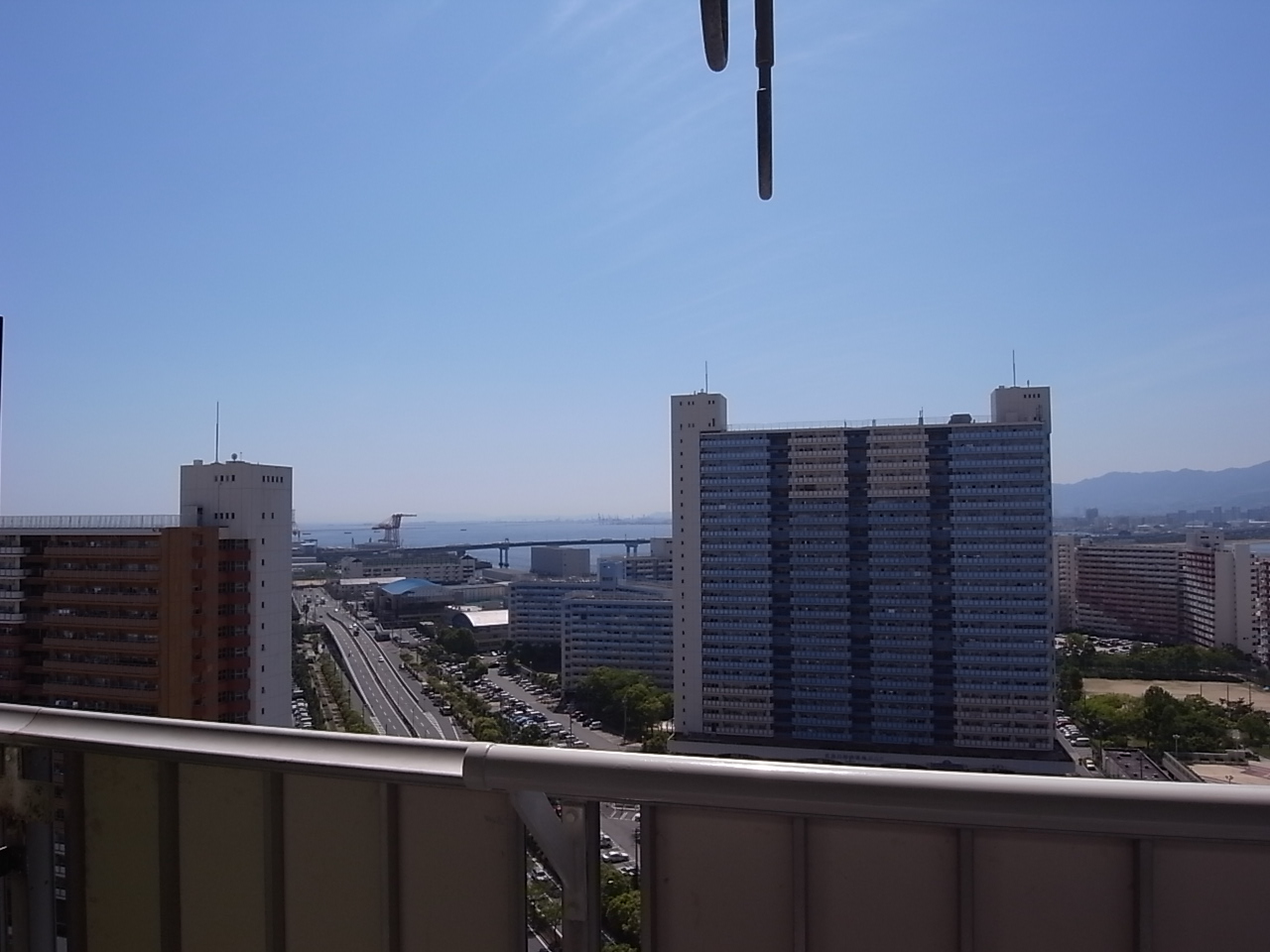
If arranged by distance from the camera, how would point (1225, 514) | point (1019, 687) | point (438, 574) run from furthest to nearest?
1. point (1225, 514)
2. point (438, 574)
3. point (1019, 687)

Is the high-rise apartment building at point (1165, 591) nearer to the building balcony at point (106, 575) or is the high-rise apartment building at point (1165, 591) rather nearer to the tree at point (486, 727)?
the tree at point (486, 727)

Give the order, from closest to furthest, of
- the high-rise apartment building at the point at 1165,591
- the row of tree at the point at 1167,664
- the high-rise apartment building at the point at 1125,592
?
the row of tree at the point at 1167,664
the high-rise apartment building at the point at 1165,591
the high-rise apartment building at the point at 1125,592

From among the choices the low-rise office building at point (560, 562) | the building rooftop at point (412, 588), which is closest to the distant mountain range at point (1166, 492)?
the low-rise office building at point (560, 562)

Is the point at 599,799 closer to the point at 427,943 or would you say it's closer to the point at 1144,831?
the point at 427,943

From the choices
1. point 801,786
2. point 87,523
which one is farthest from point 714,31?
point 87,523

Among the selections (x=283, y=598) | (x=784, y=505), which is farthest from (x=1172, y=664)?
(x=283, y=598)

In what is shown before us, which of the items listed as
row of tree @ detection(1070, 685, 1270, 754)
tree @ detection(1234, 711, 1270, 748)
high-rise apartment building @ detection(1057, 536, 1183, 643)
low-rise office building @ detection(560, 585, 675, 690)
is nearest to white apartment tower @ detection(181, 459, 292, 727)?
low-rise office building @ detection(560, 585, 675, 690)
